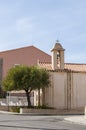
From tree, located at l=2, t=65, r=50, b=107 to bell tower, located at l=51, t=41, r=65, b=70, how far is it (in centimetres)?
370

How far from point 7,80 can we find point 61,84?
6.74 m

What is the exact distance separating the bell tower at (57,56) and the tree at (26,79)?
3.70 meters

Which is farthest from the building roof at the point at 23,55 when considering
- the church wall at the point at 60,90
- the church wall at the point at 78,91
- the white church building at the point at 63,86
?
the church wall at the point at 60,90

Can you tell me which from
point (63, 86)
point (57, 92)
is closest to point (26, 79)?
point (57, 92)

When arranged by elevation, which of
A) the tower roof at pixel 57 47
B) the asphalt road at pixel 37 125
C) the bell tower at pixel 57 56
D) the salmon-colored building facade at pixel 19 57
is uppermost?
the salmon-colored building facade at pixel 19 57

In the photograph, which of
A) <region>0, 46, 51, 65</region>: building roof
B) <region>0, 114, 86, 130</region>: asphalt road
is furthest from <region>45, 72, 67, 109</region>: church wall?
<region>0, 46, 51, 65</region>: building roof

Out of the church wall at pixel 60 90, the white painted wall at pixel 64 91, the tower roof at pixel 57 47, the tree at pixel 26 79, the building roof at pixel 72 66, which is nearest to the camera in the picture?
the tree at pixel 26 79

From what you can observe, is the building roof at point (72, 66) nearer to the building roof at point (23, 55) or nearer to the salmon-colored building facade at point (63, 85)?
the salmon-colored building facade at point (63, 85)

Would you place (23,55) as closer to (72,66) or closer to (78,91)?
(72,66)

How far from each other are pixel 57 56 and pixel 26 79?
6.85m

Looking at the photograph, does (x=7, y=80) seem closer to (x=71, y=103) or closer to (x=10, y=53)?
(x=71, y=103)

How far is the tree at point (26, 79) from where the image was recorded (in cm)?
4356

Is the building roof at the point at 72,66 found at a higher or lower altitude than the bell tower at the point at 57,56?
lower

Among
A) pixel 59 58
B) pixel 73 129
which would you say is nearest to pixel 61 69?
pixel 59 58
